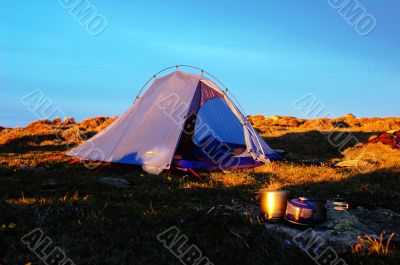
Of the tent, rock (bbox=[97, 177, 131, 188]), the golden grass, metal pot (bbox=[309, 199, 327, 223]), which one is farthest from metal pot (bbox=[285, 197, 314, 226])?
the tent

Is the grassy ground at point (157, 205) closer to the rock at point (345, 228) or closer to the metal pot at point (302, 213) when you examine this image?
the rock at point (345, 228)

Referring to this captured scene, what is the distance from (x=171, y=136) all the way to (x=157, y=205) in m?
4.21

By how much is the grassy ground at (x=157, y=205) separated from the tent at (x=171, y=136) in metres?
0.48

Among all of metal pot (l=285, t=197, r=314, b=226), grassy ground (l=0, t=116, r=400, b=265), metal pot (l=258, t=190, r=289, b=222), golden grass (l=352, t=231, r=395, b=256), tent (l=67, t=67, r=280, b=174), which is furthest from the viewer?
tent (l=67, t=67, r=280, b=174)

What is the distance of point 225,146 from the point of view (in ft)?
43.0

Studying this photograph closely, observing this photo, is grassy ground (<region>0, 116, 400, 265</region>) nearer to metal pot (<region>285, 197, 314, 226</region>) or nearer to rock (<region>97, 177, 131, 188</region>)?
rock (<region>97, 177, 131, 188</region>)

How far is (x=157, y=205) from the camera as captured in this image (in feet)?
20.7

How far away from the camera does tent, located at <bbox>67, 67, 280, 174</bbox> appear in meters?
10.3

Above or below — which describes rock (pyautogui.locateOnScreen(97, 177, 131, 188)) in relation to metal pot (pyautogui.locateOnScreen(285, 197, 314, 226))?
below

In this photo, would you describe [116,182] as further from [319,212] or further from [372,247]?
[372,247]

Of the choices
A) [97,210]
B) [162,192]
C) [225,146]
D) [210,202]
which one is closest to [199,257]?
[97,210]

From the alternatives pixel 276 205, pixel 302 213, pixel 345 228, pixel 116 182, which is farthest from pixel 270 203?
pixel 116 182

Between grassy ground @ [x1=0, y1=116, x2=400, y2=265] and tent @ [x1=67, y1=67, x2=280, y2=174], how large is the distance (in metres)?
0.48

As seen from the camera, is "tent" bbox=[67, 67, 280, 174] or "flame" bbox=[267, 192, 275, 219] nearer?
"flame" bbox=[267, 192, 275, 219]
